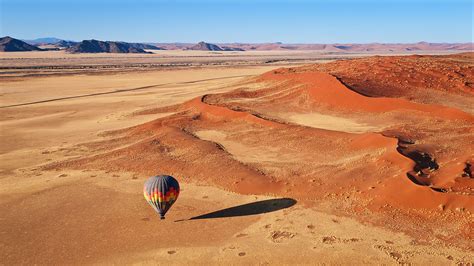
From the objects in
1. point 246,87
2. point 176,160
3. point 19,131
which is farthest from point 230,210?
point 246,87

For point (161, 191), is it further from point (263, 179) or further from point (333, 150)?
point (333, 150)

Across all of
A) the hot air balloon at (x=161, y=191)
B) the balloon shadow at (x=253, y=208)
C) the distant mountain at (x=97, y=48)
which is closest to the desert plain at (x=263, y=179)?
the balloon shadow at (x=253, y=208)

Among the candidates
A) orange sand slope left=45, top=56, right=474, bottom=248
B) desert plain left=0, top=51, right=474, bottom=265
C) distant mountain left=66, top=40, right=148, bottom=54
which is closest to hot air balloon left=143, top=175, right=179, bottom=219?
desert plain left=0, top=51, right=474, bottom=265

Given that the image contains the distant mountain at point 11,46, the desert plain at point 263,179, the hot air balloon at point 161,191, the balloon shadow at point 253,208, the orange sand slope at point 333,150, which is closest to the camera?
the desert plain at point 263,179

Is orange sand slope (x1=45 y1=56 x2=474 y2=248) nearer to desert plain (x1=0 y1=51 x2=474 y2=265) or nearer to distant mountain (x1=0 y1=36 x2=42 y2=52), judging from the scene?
desert plain (x1=0 y1=51 x2=474 y2=265)

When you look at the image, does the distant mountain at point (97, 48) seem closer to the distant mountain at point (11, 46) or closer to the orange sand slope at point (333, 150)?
the distant mountain at point (11, 46)

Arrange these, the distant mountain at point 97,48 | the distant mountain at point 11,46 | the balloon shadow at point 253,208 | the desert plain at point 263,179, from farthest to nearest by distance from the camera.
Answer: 1. the distant mountain at point 97,48
2. the distant mountain at point 11,46
3. the balloon shadow at point 253,208
4. the desert plain at point 263,179
